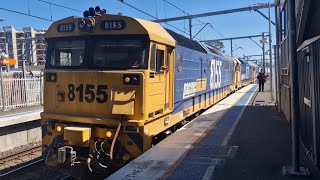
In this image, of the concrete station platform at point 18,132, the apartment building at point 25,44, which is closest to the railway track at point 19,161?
the concrete station platform at point 18,132

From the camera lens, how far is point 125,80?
22.5 ft

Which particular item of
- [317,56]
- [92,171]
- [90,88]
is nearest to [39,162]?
[92,171]

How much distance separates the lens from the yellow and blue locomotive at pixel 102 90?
22.5 ft

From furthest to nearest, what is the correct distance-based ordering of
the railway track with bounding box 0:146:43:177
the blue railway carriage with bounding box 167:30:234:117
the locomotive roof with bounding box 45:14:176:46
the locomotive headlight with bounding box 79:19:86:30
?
1. the blue railway carriage with bounding box 167:30:234:117
2. the railway track with bounding box 0:146:43:177
3. the locomotive headlight with bounding box 79:19:86:30
4. the locomotive roof with bounding box 45:14:176:46

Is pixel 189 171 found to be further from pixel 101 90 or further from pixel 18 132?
pixel 18 132

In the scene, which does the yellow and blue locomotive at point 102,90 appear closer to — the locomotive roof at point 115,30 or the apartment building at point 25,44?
the locomotive roof at point 115,30

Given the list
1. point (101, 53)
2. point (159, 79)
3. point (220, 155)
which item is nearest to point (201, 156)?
point (220, 155)

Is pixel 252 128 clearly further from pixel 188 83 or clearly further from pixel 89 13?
pixel 89 13

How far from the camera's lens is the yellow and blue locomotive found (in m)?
6.84

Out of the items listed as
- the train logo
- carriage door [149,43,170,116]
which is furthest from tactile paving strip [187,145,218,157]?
the train logo

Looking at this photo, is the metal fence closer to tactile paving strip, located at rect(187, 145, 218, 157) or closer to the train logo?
the train logo

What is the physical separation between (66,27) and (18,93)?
9411mm

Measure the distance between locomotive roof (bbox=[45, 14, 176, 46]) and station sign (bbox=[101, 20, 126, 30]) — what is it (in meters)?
0.03

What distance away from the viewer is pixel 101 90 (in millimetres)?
7031
